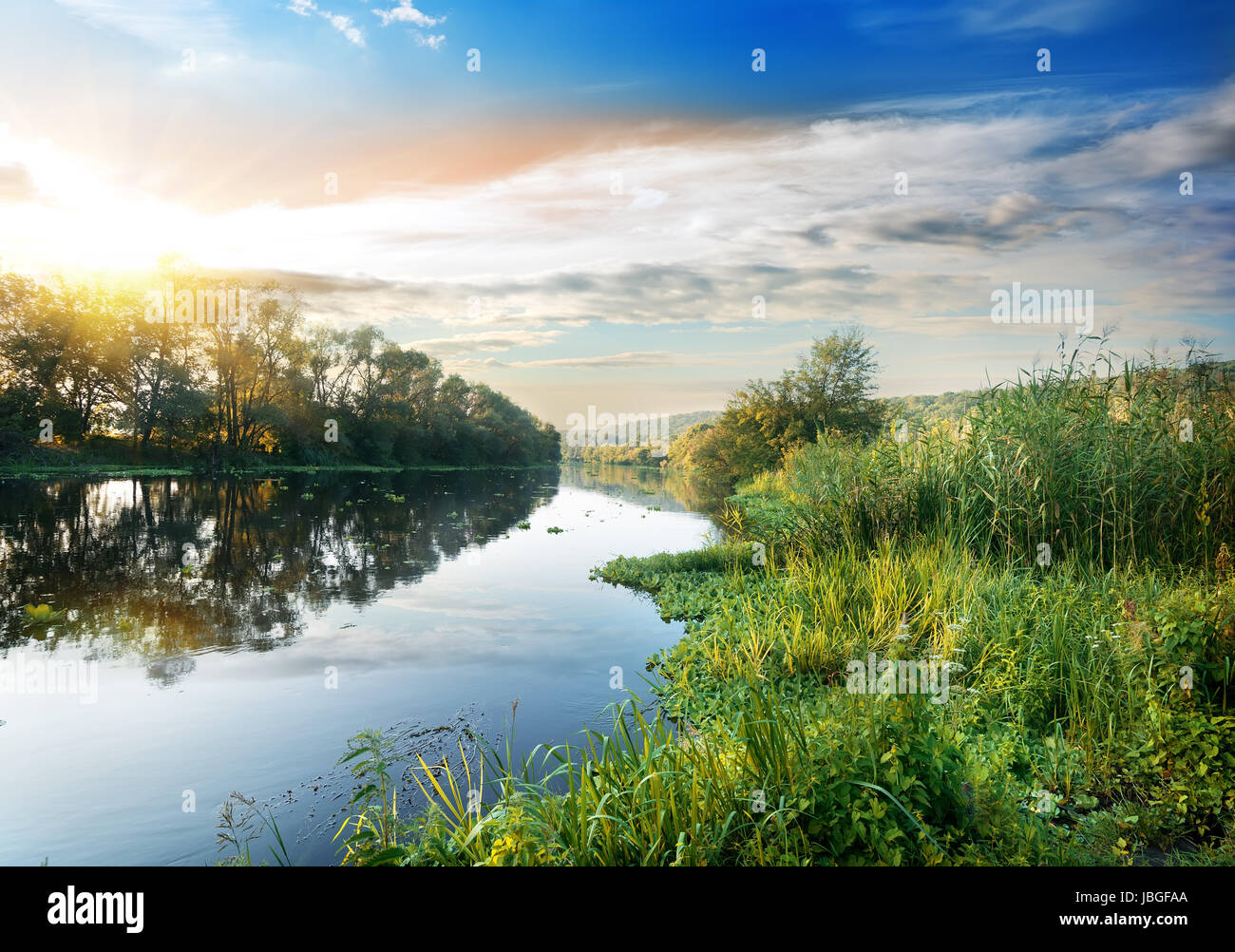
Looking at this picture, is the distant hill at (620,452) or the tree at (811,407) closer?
the tree at (811,407)

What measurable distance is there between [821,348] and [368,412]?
143 ft

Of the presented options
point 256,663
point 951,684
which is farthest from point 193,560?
point 951,684

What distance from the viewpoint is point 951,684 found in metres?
5.39

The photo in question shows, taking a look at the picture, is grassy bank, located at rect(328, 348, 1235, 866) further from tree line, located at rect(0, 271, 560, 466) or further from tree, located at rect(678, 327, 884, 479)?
tree line, located at rect(0, 271, 560, 466)

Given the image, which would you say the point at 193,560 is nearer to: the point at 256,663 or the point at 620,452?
the point at 256,663

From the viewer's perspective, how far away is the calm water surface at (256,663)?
177 inches

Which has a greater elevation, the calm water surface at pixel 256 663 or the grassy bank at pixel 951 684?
the grassy bank at pixel 951 684

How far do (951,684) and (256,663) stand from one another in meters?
7.85

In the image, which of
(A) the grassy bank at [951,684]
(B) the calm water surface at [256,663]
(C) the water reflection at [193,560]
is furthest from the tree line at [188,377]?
(A) the grassy bank at [951,684]

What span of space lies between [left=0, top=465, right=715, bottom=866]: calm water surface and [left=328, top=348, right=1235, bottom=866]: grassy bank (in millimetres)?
785

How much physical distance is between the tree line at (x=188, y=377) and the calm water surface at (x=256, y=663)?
83.1ft

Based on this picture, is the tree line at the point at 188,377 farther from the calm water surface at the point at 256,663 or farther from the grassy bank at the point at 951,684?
the grassy bank at the point at 951,684
